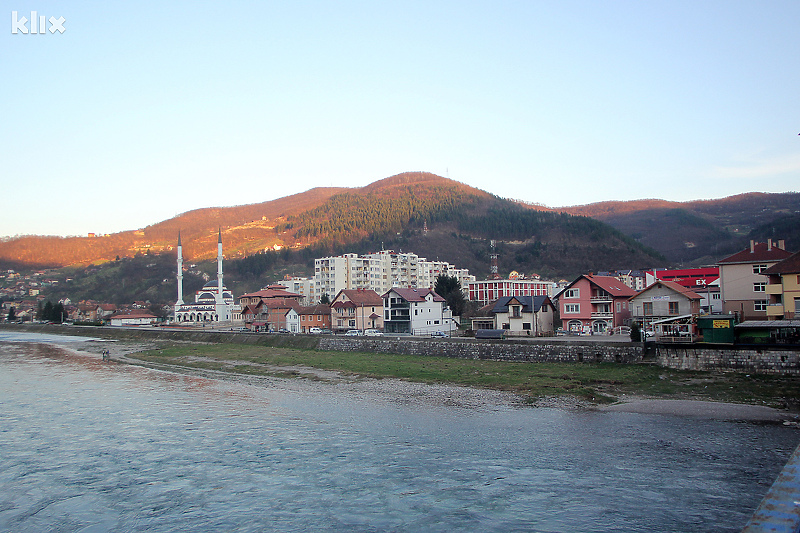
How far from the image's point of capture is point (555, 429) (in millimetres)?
18453

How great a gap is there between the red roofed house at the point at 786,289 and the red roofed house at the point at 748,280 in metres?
4.06

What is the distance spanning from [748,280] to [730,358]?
53.2 feet

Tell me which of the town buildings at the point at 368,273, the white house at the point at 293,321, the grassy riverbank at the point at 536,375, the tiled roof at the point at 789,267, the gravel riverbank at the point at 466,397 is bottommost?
the gravel riverbank at the point at 466,397

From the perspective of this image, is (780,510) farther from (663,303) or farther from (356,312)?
(356,312)

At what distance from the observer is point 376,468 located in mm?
14938

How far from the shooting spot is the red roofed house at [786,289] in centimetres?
3153

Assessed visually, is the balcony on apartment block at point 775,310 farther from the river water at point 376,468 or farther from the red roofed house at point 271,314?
the red roofed house at point 271,314

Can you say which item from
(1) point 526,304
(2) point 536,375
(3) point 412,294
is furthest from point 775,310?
(3) point 412,294

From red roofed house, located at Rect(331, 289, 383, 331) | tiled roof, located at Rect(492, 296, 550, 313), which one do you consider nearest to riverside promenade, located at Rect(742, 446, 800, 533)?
tiled roof, located at Rect(492, 296, 550, 313)

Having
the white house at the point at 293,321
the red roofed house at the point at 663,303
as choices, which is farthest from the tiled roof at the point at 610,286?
the white house at the point at 293,321

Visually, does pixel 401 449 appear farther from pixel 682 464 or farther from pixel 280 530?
pixel 682 464

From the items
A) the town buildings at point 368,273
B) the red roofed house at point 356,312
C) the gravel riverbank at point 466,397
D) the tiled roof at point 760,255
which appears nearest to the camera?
the gravel riverbank at point 466,397

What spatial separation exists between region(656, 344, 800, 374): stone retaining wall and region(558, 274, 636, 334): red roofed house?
17081mm

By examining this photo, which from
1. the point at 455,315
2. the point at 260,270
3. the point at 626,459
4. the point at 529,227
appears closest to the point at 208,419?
the point at 626,459
